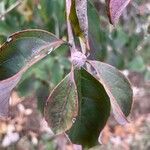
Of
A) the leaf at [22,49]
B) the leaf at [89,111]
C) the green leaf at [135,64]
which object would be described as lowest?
the green leaf at [135,64]

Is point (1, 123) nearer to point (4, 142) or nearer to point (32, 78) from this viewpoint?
point (4, 142)

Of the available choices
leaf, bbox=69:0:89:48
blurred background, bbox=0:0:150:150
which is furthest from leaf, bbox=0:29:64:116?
blurred background, bbox=0:0:150:150

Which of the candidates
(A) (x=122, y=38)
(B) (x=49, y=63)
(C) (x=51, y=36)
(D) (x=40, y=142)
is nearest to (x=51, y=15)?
(B) (x=49, y=63)

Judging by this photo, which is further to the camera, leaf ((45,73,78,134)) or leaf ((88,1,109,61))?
leaf ((88,1,109,61))

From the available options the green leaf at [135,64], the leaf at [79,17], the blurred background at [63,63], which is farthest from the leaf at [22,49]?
the green leaf at [135,64]

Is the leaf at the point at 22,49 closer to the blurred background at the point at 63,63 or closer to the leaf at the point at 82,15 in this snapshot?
the leaf at the point at 82,15

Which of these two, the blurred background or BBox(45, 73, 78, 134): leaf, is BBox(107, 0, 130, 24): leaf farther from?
the blurred background

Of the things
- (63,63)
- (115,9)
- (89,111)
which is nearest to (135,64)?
(63,63)
